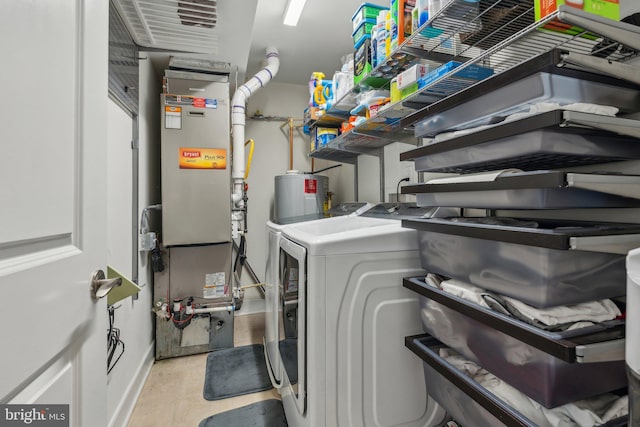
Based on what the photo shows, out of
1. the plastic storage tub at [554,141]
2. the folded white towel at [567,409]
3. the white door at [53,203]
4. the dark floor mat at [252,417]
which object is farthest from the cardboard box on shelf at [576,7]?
the dark floor mat at [252,417]

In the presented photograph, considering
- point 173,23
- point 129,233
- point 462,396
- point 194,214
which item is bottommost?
point 462,396

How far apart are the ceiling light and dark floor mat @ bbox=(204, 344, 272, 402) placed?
2.65 m

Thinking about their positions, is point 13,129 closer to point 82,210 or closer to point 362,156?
point 82,210

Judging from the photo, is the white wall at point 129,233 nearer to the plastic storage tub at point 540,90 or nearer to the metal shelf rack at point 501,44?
the metal shelf rack at point 501,44

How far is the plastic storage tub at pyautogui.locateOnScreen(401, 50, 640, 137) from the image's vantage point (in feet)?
2.27

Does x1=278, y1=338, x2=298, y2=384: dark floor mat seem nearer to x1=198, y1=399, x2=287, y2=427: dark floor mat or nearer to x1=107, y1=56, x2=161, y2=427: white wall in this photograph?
x1=198, y1=399, x2=287, y2=427: dark floor mat

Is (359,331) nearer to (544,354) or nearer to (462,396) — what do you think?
(462,396)

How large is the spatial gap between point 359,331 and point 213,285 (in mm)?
1822

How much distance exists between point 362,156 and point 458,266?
1889 millimetres

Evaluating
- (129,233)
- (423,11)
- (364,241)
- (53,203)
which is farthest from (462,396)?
(129,233)

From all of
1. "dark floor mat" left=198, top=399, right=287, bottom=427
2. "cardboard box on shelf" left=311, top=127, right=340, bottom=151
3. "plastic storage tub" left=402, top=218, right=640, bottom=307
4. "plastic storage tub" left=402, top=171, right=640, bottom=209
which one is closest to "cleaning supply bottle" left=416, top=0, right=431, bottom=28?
"plastic storage tub" left=402, top=171, right=640, bottom=209

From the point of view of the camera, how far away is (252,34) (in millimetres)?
2324

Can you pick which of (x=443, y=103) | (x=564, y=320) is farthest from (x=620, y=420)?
(x=443, y=103)

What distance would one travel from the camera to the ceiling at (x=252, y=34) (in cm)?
176
